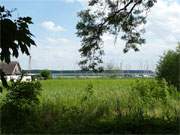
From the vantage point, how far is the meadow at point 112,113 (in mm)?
13445

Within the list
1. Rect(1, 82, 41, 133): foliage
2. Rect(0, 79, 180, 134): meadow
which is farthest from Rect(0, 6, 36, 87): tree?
Rect(1, 82, 41, 133): foliage

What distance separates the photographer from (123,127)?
1339cm

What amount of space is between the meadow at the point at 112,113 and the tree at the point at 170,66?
52.1ft

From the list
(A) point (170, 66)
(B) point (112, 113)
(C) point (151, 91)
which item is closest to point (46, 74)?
(A) point (170, 66)

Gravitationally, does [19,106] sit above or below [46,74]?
below

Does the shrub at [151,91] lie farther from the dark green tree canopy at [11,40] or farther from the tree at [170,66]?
the tree at [170,66]

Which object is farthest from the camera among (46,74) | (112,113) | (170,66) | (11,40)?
(46,74)

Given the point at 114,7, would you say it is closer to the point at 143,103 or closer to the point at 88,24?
the point at 88,24

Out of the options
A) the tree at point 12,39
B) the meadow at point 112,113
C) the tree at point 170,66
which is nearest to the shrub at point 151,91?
the meadow at point 112,113

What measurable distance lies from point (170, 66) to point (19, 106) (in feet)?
82.9

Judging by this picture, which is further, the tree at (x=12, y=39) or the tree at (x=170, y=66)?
the tree at (x=170, y=66)

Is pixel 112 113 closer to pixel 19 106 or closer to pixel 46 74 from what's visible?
pixel 19 106

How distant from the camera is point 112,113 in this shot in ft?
54.0

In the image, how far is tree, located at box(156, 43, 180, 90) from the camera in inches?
1476
